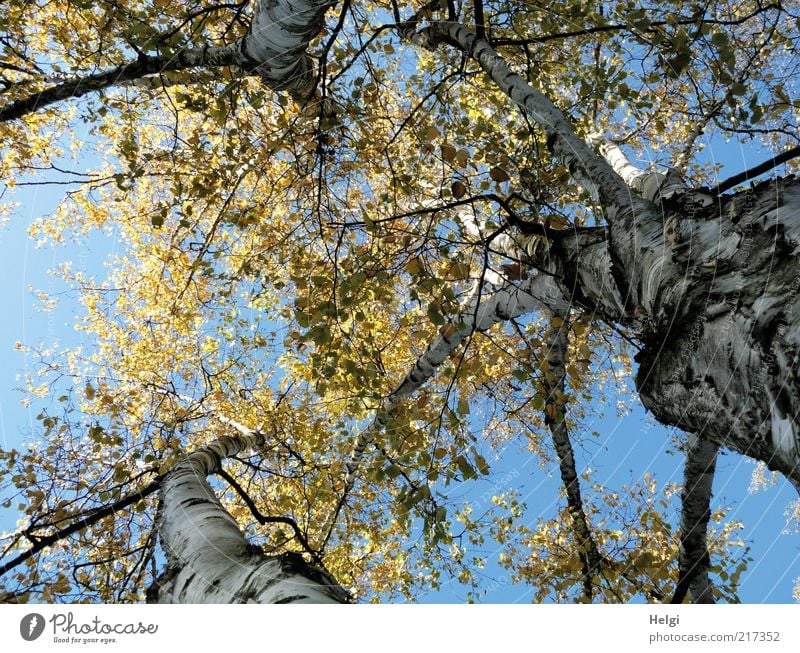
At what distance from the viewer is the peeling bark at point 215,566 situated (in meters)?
1.45

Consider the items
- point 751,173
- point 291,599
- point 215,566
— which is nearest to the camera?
point 291,599

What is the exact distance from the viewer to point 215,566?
5.70ft

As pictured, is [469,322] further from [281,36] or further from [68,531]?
[68,531]

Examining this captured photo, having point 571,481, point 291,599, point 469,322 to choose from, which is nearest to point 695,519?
point 571,481

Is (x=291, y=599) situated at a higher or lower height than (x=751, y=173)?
lower

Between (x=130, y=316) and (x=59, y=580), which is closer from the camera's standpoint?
(x=59, y=580)

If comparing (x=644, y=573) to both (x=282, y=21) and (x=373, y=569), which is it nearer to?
(x=373, y=569)

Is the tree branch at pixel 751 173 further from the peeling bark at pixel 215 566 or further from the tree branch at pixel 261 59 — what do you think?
the tree branch at pixel 261 59

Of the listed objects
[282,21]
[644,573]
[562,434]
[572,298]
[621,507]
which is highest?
[282,21]

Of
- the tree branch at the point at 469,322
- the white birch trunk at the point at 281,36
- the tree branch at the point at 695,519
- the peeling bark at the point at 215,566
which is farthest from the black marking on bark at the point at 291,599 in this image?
the white birch trunk at the point at 281,36

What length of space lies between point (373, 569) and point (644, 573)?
374 cm
